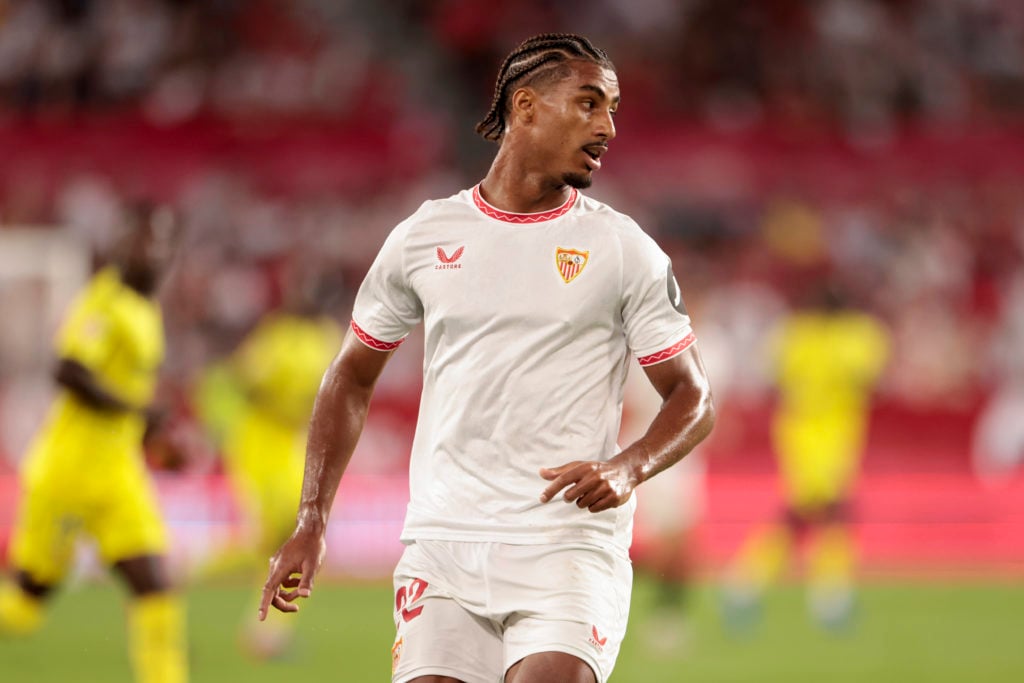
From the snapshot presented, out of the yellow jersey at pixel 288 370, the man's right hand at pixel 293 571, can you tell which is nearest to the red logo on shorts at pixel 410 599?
the man's right hand at pixel 293 571

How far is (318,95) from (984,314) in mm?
8156

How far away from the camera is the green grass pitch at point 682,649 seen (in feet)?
33.3

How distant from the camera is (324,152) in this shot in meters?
18.8

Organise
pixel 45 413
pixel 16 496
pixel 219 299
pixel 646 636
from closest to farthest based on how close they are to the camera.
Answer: pixel 646 636
pixel 16 496
pixel 45 413
pixel 219 299

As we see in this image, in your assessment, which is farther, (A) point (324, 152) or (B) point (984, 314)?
→ (A) point (324, 152)

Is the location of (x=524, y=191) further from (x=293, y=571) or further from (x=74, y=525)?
(x=74, y=525)

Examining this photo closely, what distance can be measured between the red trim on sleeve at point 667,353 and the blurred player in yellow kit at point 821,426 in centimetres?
866

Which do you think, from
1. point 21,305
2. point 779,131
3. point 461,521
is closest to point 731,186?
point 779,131

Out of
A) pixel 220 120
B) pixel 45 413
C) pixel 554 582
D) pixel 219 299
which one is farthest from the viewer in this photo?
pixel 220 120

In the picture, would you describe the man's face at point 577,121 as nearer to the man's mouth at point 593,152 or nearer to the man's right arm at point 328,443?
the man's mouth at point 593,152

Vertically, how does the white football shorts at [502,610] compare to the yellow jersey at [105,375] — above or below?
below

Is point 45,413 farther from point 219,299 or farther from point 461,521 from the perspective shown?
point 461,521

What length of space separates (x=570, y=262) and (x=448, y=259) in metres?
0.34

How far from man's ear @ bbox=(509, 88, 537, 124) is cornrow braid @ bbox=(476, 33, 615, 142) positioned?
0.03m
